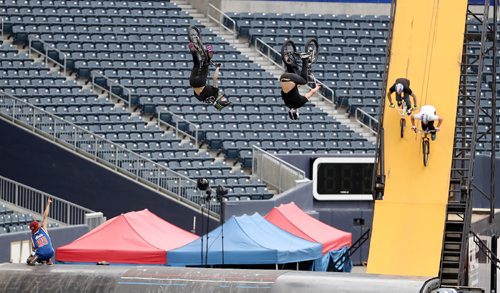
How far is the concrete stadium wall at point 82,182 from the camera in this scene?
113 feet

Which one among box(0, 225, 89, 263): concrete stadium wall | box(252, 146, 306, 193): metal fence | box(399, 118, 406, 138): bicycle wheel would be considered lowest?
box(0, 225, 89, 263): concrete stadium wall

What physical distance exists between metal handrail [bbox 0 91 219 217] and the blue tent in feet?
17.3

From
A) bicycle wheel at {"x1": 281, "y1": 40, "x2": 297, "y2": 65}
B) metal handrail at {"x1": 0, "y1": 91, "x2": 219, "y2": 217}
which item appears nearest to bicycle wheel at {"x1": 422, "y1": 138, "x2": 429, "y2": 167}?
bicycle wheel at {"x1": 281, "y1": 40, "x2": 297, "y2": 65}

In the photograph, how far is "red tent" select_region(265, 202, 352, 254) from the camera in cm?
3072

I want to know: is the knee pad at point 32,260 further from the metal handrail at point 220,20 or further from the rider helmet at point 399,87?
the metal handrail at point 220,20

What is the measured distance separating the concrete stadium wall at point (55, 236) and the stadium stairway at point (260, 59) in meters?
11.6

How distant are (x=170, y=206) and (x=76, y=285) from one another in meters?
13.8

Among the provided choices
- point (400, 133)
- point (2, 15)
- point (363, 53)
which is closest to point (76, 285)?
point (400, 133)

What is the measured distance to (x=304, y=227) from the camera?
3111cm

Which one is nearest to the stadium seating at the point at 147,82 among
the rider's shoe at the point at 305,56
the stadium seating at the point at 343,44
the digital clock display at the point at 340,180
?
the digital clock display at the point at 340,180

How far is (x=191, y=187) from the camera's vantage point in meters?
34.8

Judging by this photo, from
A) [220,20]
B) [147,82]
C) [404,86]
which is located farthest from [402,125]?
[220,20]

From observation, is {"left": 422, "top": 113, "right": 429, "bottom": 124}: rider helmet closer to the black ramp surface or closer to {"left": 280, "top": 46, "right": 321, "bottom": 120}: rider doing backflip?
{"left": 280, "top": 46, "right": 321, "bottom": 120}: rider doing backflip

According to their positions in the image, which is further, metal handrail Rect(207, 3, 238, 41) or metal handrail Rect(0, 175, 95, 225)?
metal handrail Rect(207, 3, 238, 41)
